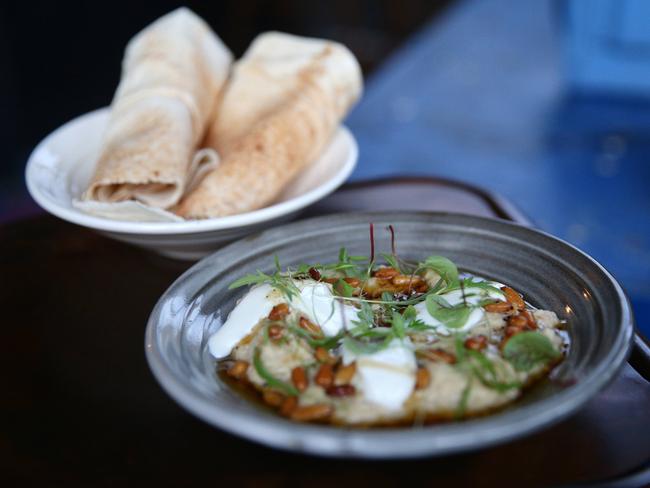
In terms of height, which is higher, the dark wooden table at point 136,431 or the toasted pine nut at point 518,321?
the toasted pine nut at point 518,321

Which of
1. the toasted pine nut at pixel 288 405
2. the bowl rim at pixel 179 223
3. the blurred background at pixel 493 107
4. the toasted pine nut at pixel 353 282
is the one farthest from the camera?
the blurred background at pixel 493 107

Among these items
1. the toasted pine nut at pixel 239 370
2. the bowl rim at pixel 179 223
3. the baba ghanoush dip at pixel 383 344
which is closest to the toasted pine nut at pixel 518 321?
the baba ghanoush dip at pixel 383 344

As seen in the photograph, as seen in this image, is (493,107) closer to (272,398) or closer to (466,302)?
(466,302)

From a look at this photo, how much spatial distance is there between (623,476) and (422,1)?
5101 millimetres

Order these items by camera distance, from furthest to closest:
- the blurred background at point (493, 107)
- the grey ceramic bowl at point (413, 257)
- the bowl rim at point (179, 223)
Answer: the blurred background at point (493, 107) → the bowl rim at point (179, 223) → the grey ceramic bowl at point (413, 257)

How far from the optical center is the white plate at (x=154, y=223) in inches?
44.8

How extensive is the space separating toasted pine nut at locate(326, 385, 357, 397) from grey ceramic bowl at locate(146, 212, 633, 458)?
0.23 ft

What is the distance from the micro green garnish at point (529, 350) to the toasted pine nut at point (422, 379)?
0.34 ft

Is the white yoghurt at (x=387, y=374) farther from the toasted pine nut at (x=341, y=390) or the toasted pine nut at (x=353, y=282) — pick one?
the toasted pine nut at (x=353, y=282)

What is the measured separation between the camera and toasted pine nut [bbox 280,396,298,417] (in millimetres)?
748

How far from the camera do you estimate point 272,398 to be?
0.78 m

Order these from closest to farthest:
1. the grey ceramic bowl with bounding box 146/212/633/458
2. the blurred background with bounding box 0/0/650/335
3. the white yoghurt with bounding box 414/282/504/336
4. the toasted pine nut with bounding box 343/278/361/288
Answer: the grey ceramic bowl with bounding box 146/212/633/458, the white yoghurt with bounding box 414/282/504/336, the toasted pine nut with bounding box 343/278/361/288, the blurred background with bounding box 0/0/650/335

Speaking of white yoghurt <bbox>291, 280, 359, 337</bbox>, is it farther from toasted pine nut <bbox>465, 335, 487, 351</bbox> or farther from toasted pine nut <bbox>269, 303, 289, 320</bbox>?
toasted pine nut <bbox>465, 335, 487, 351</bbox>

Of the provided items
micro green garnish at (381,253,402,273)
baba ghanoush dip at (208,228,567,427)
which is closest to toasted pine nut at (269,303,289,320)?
baba ghanoush dip at (208,228,567,427)
